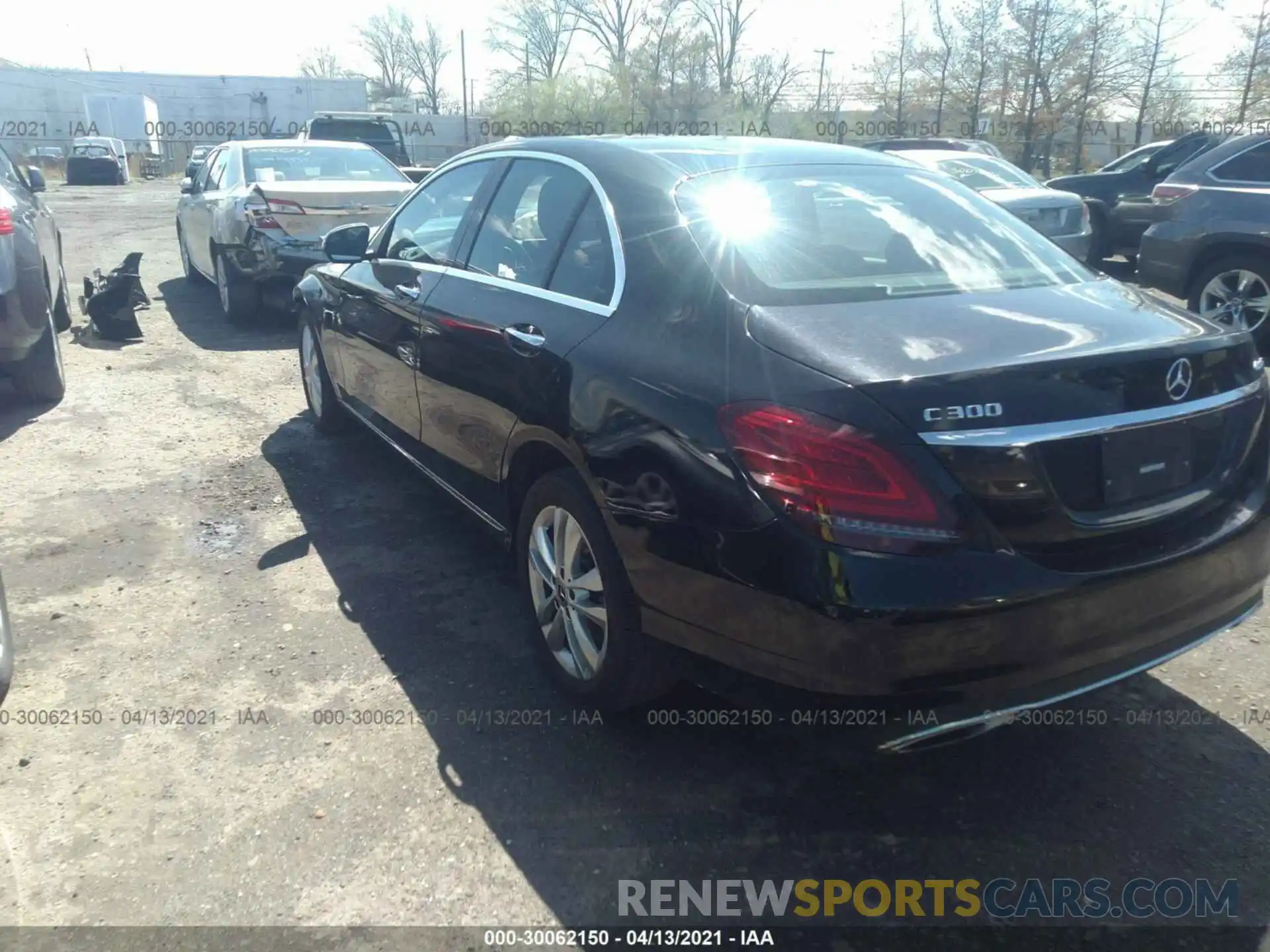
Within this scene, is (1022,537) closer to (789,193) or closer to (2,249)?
(789,193)

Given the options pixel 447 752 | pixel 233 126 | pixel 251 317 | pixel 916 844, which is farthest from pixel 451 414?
pixel 233 126

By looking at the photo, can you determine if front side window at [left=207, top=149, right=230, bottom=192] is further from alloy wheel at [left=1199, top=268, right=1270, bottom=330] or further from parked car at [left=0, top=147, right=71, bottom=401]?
alloy wheel at [left=1199, top=268, right=1270, bottom=330]

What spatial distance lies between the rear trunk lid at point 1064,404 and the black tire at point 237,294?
756cm

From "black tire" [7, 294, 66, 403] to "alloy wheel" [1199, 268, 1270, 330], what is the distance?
26.7ft

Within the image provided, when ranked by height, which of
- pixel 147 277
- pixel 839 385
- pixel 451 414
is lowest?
pixel 147 277

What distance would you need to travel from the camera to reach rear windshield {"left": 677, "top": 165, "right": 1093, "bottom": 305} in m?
2.77

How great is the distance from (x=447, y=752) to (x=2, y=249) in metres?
4.63

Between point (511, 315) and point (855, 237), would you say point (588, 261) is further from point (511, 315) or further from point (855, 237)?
point (855, 237)

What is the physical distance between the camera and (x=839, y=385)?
2.23 m

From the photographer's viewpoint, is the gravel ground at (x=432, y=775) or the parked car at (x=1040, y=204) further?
the parked car at (x=1040, y=204)

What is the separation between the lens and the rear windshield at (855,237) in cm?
277

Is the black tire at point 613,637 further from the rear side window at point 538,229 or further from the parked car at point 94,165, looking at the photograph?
the parked car at point 94,165

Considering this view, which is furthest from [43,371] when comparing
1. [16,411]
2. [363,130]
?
[363,130]

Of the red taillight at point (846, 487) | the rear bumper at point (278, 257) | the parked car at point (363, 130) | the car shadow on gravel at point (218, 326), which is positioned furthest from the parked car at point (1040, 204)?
the parked car at point (363, 130)
